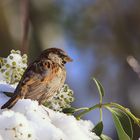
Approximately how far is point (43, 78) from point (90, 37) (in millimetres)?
5154

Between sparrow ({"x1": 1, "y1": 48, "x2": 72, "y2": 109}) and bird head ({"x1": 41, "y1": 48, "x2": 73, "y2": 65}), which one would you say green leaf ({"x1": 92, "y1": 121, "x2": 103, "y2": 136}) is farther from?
bird head ({"x1": 41, "y1": 48, "x2": 73, "y2": 65})

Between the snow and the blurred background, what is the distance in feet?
13.3

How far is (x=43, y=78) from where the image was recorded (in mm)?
2547

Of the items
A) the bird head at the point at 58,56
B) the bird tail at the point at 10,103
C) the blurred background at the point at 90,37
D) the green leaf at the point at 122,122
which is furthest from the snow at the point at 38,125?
the blurred background at the point at 90,37

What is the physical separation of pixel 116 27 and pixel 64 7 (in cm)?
61

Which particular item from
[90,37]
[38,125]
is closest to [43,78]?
[38,125]

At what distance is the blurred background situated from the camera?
657 centimetres

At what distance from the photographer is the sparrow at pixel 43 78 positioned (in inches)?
93.7

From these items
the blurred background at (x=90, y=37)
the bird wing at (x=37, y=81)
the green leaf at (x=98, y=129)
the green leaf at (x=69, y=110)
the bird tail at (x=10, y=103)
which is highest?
the bird tail at (x=10, y=103)

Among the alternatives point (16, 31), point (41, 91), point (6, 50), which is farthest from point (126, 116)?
point (16, 31)

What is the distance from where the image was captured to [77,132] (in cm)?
205

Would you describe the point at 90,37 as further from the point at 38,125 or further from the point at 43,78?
the point at 38,125

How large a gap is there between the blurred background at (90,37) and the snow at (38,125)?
13.3 feet

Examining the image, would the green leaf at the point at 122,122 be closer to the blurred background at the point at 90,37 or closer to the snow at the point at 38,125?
the snow at the point at 38,125
